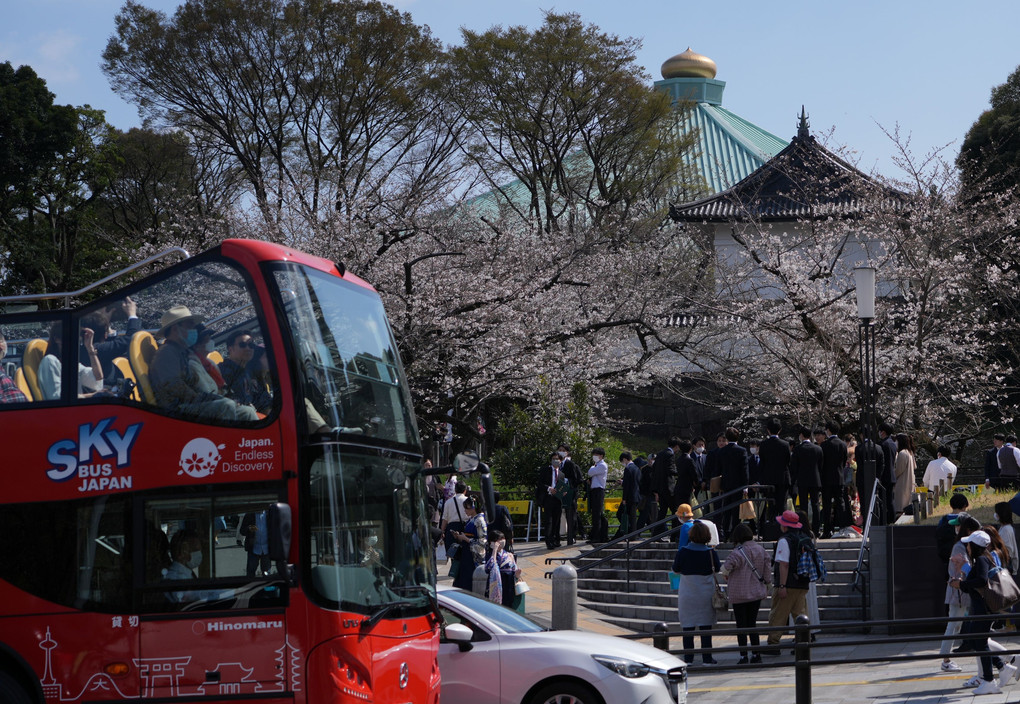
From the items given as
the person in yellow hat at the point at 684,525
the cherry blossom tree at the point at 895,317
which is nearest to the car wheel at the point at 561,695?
the person in yellow hat at the point at 684,525

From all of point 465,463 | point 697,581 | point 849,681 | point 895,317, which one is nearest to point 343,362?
point 465,463

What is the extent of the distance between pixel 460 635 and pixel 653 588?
987 cm

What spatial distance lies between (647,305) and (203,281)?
84.8 feet

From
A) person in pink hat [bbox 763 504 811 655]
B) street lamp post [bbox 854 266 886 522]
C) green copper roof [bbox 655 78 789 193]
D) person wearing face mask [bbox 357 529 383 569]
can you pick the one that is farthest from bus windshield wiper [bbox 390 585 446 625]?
green copper roof [bbox 655 78 789 193]

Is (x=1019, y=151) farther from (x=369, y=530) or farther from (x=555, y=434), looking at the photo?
(x=369, y=530)

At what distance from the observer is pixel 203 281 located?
810 cm

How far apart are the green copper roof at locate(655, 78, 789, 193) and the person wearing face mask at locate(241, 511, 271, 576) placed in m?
50.0

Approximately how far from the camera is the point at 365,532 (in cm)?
772

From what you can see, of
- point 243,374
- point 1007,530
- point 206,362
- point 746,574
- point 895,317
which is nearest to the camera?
point 243,374

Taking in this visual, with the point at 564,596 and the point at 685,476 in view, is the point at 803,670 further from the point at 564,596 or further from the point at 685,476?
the point at 685,476

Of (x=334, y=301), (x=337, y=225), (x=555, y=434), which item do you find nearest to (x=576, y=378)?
(x=555, y=434)

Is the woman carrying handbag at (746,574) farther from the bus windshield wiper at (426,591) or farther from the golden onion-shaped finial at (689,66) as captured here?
the golden onion-shaped finial at (689,66)

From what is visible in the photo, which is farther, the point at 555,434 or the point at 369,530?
the point at 555,434

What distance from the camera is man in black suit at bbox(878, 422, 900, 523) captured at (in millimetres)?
17953
